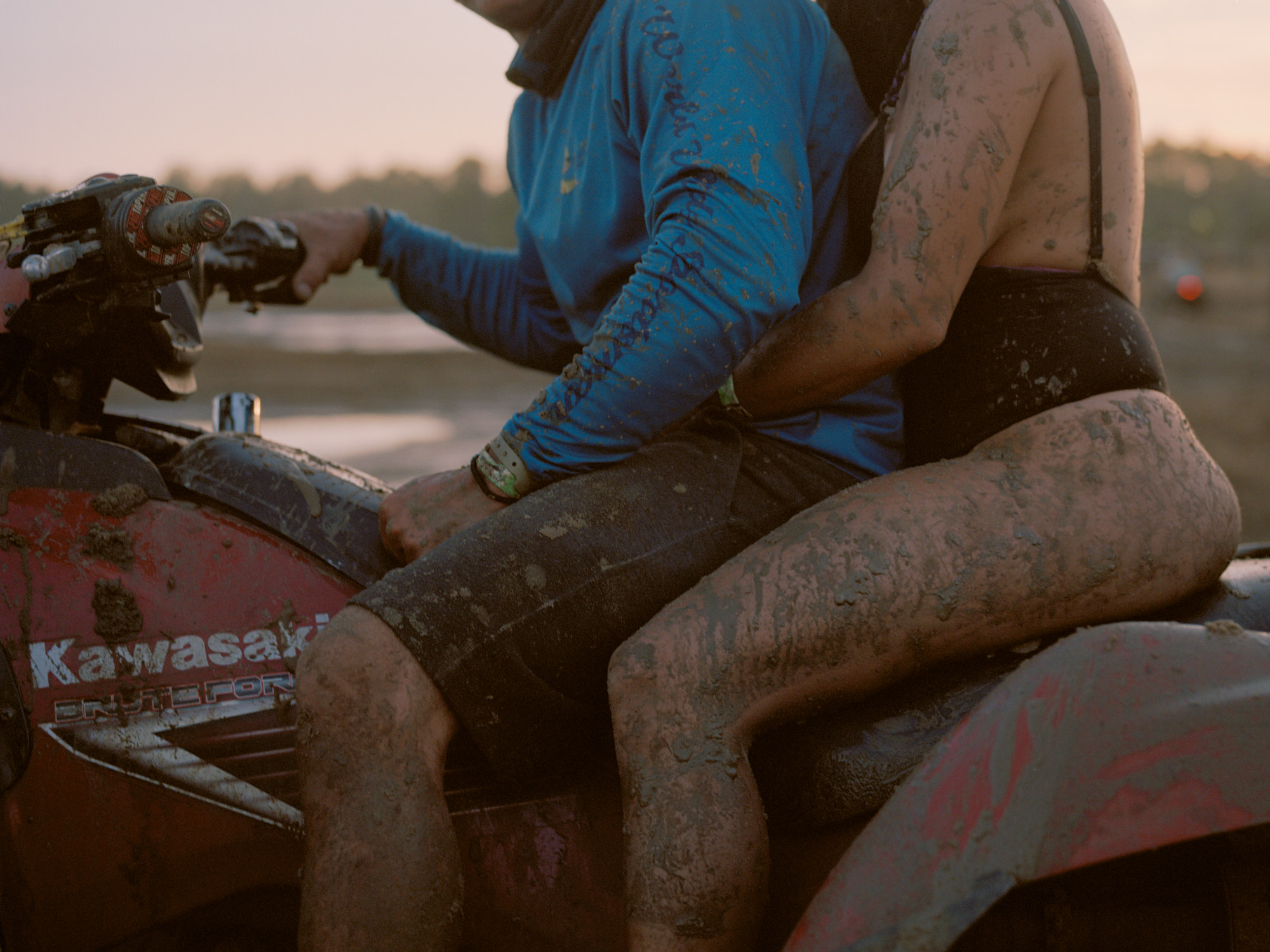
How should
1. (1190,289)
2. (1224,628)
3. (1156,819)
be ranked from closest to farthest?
1. (1156,819)
2. (1224,628)
3. (1190,289)

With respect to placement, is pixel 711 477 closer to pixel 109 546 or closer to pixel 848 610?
pixel 848 610

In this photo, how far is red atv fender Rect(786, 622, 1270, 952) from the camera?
1127mm

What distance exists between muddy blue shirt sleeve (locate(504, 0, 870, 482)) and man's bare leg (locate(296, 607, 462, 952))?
0.37m

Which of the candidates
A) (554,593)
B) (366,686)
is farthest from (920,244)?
(366,686)

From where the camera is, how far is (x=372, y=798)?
4.44 feet

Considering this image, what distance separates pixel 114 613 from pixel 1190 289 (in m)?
29.6

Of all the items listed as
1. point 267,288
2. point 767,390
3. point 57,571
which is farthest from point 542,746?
point 267,288

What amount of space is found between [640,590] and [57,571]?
32.4 inches

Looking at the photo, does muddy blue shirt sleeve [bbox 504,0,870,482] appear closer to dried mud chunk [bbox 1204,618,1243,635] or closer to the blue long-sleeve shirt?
the blue long-sleeve shirt

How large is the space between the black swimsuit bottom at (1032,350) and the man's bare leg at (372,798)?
87 cm

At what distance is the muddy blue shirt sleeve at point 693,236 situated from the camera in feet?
4.79

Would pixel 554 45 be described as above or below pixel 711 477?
above

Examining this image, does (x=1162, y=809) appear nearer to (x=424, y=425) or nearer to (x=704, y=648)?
(x=704, y=648)

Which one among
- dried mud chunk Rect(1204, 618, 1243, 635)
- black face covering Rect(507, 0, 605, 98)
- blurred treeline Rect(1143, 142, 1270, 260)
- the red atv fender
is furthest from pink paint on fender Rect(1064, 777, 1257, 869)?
blurred treeline Rect(1143, 142, 1270, 260)
